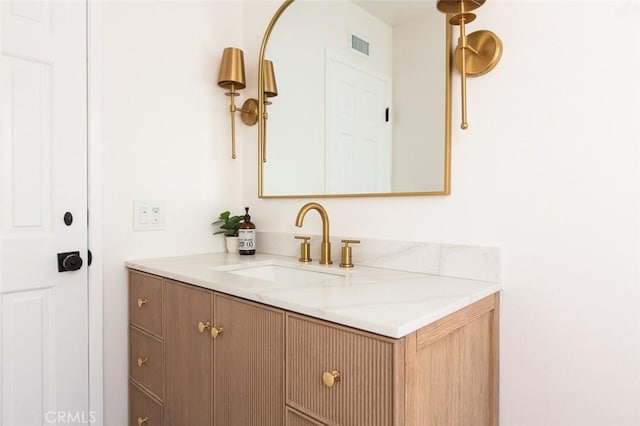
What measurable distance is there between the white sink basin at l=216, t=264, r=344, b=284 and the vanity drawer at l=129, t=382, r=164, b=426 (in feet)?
1.71

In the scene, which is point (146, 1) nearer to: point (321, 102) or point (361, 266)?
point (321, 102)

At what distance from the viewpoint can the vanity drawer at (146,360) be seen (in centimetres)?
133

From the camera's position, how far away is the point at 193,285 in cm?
118

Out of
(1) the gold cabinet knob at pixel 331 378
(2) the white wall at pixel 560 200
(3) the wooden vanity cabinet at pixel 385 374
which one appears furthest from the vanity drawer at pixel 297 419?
(2) the white wall at pixel 560 200

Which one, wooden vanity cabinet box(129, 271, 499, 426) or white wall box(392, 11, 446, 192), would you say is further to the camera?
white wall box(392, 11, 446, 192)

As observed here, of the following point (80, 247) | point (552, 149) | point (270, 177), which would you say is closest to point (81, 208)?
point (80, 247)

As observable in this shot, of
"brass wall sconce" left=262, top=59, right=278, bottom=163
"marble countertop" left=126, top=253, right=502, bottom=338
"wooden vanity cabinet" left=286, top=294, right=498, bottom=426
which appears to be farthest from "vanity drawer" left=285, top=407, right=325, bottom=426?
"brass wall sconce" left=262, top=59, right=278, bottom=163

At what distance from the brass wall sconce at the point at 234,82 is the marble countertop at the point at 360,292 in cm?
69

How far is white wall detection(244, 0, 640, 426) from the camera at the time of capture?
35.9 inches

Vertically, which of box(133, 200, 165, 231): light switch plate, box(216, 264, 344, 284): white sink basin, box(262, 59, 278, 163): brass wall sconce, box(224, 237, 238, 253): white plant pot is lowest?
box(216, 264, 344, 284): white sink basin

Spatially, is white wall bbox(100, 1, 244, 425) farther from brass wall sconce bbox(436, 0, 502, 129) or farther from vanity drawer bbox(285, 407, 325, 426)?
brass wall sconce bbox(436, 0, 502, 129)

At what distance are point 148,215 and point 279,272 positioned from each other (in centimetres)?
56
